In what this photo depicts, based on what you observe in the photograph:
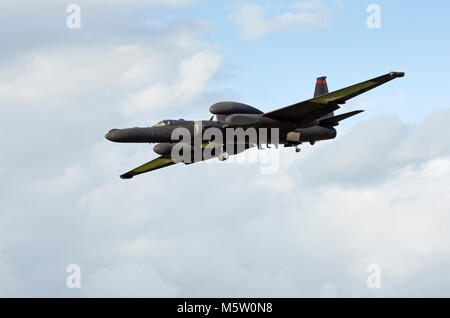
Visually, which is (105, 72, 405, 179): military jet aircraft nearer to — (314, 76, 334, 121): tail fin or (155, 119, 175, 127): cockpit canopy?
(155, 119, 175, 127): cockpit canopy

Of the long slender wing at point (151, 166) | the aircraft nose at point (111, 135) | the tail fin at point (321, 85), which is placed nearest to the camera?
the aircraft nose at point (111, 135)

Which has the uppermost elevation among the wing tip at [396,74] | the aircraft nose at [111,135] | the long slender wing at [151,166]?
the wing tip at [396,74]

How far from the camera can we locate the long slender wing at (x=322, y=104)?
38.4 meters

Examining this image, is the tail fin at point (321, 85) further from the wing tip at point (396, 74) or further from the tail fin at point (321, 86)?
the wing tip at point (396, 74)

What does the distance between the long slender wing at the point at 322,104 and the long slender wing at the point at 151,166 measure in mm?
12535

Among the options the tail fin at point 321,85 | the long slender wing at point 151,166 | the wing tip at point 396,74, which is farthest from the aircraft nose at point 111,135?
the wing tip at point 396,74

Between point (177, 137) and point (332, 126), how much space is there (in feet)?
38.5

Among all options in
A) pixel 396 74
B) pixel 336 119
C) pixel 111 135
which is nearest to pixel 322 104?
pixel 336 119

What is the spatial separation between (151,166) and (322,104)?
17.0m

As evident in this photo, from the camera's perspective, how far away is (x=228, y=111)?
40000mm

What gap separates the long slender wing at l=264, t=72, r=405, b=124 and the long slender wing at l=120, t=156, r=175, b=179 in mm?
12535

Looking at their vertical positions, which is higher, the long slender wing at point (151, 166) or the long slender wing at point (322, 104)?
→ the long slender wing at point (322, 104)

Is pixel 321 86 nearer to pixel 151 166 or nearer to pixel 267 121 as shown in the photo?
pixel 267 121
